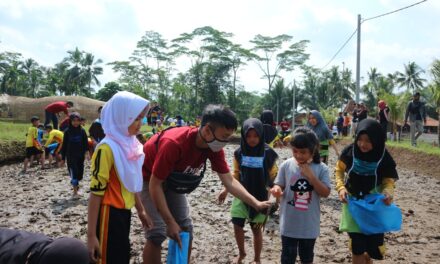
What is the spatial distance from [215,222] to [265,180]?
174 centimetres

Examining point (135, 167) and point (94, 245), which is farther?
point (135, 167)

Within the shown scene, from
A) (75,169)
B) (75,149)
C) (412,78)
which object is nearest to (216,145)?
(75,169)

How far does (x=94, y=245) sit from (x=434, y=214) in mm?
6481

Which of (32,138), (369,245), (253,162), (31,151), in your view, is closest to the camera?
(369,245)

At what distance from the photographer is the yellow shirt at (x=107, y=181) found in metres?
2.62

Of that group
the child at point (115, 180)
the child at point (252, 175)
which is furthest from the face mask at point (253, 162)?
the child at point (115, 180)

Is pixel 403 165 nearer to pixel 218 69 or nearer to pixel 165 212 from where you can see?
pixel 165 212

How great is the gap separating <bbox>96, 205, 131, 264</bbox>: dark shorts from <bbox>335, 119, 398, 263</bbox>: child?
2015 millimetres

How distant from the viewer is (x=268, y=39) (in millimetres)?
39906

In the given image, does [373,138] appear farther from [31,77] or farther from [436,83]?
[31,77]

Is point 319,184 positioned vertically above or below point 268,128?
below

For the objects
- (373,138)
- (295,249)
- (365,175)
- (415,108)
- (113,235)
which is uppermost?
(415,108)

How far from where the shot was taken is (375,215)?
368 cm

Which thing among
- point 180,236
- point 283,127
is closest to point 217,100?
point 283,127
